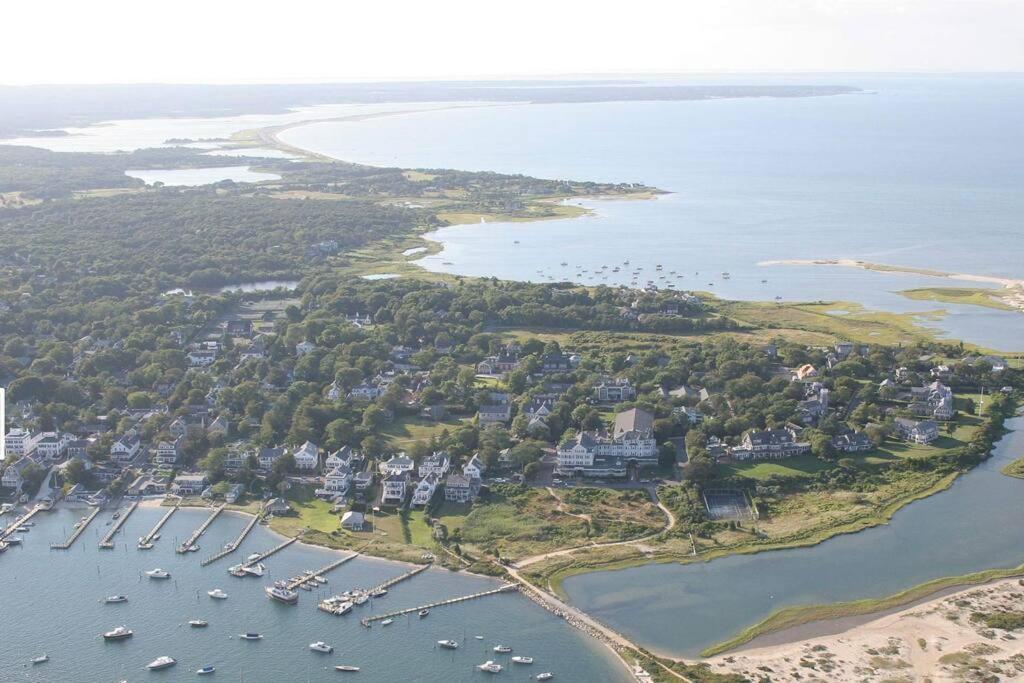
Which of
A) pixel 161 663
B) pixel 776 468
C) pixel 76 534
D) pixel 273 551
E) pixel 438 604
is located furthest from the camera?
pixel 776 468

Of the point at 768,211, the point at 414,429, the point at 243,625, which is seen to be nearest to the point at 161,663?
the point at 243,625

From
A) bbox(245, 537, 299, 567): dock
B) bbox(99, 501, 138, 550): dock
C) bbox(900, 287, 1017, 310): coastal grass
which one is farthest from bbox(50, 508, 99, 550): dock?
bbox(900, 287, 1017, 310): coastal grass

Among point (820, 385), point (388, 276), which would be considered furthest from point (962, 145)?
point (820, 385)

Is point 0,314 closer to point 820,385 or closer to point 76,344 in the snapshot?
point 76,344

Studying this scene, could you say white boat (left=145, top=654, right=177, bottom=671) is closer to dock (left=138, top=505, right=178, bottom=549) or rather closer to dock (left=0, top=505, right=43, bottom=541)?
dock (left=138, top=505, right=178, bottom=549)

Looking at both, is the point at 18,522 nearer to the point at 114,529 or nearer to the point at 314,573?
the point at 114,529
